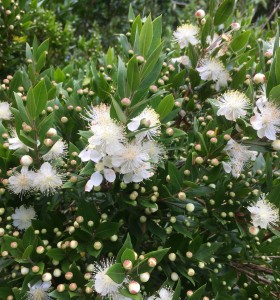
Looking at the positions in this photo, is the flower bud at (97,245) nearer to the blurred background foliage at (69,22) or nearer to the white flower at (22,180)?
the white flower at (22,180)

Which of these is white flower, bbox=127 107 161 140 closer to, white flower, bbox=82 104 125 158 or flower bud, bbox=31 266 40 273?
white flower, bbox=82 104 125 158

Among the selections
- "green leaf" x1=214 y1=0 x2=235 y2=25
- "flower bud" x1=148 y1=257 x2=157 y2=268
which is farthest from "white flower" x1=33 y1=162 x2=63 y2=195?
"green leaf" x1=214 y1=0 x2=235 y2=25

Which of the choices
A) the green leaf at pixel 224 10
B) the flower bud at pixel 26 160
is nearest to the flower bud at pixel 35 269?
the flower bud at pixel 26 160

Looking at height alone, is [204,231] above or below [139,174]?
below

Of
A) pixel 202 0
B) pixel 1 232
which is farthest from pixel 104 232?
pixel 202 0

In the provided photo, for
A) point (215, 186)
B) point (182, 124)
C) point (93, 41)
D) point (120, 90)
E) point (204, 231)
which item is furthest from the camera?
point (93, 41)

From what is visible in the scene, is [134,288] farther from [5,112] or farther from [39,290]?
[5,112]

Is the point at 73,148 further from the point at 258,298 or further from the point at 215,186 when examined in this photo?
the point at 258,298
